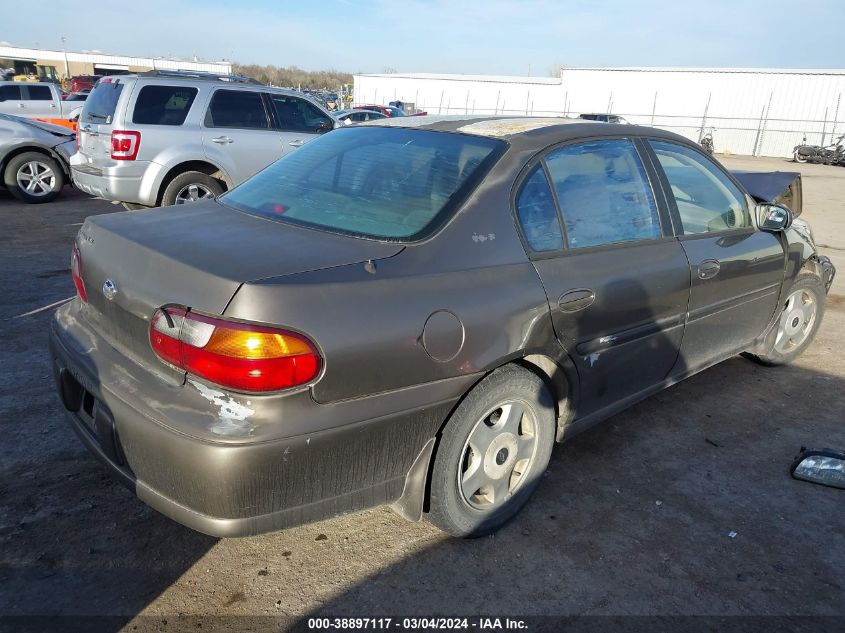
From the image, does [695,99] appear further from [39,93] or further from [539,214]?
[539,214]

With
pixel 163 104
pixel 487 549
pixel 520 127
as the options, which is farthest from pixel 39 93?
pixel 487 549

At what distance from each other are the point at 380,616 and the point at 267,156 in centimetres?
703

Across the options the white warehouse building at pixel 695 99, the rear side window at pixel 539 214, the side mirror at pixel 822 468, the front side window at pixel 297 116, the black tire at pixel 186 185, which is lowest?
the side mirror at pixel 822 468

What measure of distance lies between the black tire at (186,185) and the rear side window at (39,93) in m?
9.79

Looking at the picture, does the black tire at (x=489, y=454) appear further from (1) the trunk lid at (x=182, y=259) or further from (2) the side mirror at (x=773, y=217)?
(2) the side mirror at (x=773, y=217)

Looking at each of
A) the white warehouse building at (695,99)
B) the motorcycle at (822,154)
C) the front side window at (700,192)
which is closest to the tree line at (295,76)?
the white warehouse building at (695,99)

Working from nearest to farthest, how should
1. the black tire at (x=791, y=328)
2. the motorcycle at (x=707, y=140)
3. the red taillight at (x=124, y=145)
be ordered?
the black tire at (x=791, y=328) < the red taillight at (x=124, y=145) < the motorcycle at (x=707, y=140)

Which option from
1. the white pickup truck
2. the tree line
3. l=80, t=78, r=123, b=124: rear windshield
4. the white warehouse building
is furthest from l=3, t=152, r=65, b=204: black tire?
the tree line

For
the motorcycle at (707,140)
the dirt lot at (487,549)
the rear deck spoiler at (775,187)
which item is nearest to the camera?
the dirt lot at (487,549)

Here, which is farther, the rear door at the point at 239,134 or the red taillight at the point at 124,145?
the rear door at the point at 239,134

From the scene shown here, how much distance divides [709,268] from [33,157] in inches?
403

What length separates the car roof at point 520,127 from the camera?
2883 millimetres

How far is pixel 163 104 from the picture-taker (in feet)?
25.5

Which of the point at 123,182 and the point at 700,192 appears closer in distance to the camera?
the point at 700,192
